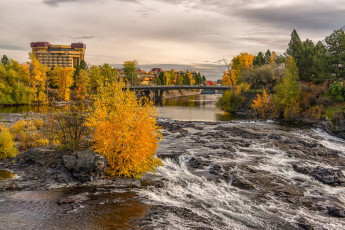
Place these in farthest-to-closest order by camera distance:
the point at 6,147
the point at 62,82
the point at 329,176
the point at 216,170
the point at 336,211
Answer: the point at 62,82
the point at 6,147
the point at 216,170
the point at 329,176
the point at 336,211

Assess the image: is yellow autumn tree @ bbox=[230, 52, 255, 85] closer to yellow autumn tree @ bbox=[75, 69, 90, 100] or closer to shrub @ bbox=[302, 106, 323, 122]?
shrub @ bbox=[302, 106, 323, 122]

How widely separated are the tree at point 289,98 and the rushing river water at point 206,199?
1117 inches

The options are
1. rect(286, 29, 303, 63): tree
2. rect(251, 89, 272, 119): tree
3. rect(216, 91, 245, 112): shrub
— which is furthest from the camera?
rect(286, 29, 303, 63): tree

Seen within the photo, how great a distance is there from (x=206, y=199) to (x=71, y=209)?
814 centimetres

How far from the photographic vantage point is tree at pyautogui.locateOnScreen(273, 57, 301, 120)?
181ft

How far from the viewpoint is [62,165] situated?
20.7 meters

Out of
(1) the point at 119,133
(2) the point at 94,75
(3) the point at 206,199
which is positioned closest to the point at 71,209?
(1) the point at 119,133

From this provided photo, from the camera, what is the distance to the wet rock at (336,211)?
15.6 m

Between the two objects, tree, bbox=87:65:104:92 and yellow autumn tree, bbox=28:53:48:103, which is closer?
yellow autumn tree, bbox=28:53:48:103

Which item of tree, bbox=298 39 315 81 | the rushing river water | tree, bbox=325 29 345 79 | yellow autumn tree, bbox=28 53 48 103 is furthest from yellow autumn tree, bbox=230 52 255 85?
the rushing river water

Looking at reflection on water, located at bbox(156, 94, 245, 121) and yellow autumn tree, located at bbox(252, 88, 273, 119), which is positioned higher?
yellow autumn tree, located at bbox(252, 88, 273, 119)

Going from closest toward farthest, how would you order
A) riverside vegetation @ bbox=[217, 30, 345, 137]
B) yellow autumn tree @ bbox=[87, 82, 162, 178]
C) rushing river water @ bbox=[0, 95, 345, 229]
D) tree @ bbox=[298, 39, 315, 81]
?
rushing river water @ bbox=[0, 95, 345, 229] → yellow autumn tree @ bbox=[87, 82, 162, 178] → riverside vegetation @ bbox=[217, 30, 345, 137] → tree @ bbox=[298, 39, 315, 81]

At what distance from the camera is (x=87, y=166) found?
19.3 meters

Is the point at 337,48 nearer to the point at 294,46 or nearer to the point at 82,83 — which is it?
the point at 294,46
